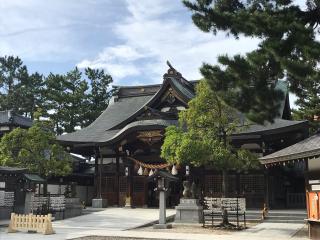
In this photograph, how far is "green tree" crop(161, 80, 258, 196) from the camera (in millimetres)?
19078

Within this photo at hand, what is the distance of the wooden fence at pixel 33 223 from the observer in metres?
17.0

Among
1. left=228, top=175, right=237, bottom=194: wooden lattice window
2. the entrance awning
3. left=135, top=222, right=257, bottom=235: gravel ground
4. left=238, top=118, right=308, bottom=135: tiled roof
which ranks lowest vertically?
left=135, top=222, right=257, bottom=235: gravel ground

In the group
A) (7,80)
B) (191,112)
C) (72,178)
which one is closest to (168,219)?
(191,112)

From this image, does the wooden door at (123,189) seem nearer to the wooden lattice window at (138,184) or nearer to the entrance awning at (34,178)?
the wooden lattice window at (138,184)

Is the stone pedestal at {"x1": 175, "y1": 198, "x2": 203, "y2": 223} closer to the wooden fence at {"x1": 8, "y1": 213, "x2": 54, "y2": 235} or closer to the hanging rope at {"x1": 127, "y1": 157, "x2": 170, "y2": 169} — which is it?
the hanging rope at {"x1": 127, "y1": 157, "x2": 170, "y2": 169}

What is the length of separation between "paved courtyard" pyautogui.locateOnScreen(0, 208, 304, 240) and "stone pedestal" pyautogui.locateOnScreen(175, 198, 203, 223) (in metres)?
1.53

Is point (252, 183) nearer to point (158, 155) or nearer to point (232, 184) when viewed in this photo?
point (232, 184)

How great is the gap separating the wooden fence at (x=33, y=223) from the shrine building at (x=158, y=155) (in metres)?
11.6

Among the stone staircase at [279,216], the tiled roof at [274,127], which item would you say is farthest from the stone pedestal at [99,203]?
the tiled roof at [274,127]

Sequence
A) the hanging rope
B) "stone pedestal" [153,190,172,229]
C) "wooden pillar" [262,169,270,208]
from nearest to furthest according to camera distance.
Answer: "stone pedestal" [153,190,172,229], "wooden pillar" [262,169,270,208], the hanging rope

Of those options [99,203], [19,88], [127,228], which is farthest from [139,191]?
[19,88]

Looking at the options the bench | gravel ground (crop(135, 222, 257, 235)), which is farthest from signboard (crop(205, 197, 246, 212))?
gravel ground (crop(135, 222, 257, 235))

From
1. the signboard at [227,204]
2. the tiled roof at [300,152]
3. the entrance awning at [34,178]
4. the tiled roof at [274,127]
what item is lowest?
the signboard at [227,204]

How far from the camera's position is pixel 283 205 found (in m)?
27.0
